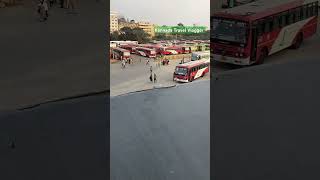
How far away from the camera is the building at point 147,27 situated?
158 inches

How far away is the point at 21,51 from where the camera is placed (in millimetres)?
5043

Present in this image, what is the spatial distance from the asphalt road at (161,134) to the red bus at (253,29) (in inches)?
18.1

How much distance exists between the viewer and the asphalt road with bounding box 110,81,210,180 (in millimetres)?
2445

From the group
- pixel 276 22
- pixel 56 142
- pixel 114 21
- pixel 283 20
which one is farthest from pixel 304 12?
pixel 56 142

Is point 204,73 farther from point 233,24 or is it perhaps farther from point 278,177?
point 278,177

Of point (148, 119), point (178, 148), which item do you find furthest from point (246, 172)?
point (148, 119)

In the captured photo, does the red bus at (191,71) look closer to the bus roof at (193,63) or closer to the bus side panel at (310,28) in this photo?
the bus roof at (193,63)

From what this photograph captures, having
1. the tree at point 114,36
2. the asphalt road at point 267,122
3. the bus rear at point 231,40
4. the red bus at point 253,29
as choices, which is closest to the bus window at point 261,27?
the red bus at point 253,29

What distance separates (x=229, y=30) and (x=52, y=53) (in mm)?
2044

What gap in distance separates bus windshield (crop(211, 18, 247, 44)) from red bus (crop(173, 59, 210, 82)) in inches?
13.3

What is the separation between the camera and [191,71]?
15.5 feet

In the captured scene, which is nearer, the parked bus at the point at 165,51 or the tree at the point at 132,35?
the tree at the point at 132,35

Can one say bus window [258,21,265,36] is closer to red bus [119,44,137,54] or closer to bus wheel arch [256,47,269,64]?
bus wheel arch [256,47,269,64]

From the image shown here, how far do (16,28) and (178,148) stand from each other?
3149mm
